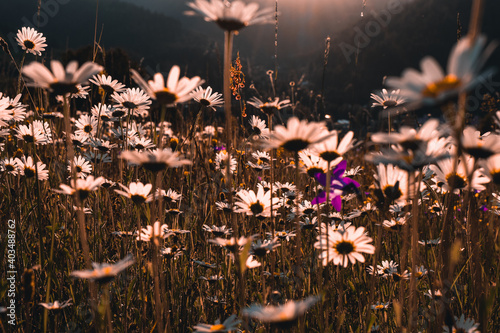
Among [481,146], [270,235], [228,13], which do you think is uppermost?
[228,13]

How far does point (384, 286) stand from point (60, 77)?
1399 mm

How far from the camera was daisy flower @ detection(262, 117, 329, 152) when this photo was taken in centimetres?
87

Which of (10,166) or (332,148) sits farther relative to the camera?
(10,166)

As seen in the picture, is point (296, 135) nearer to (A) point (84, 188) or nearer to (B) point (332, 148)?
(B) point (332, 148)

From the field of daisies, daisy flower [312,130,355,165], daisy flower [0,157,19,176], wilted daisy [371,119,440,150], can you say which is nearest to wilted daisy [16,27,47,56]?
the field of daisies

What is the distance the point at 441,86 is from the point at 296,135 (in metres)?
0.42

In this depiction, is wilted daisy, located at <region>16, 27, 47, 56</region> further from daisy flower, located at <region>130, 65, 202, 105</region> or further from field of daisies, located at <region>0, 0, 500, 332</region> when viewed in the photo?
daisy flower, located at <region>130, 65, 202, 105</region>

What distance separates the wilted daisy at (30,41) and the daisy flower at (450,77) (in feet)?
6.71

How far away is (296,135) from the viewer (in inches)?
34.9

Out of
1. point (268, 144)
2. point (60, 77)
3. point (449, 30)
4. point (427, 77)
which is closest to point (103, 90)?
point (60, 77)

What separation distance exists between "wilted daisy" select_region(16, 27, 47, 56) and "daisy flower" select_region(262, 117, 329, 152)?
5.52ft

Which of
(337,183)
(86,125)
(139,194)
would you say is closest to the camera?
(139,194)

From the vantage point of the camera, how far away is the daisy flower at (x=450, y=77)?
44 centimetres

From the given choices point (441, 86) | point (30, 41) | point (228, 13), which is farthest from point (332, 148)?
point (30, 41)
